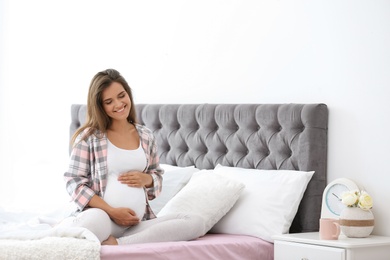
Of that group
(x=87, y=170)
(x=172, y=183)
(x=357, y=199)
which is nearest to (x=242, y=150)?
(x=172, y=183)

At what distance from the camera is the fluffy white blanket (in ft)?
8.91

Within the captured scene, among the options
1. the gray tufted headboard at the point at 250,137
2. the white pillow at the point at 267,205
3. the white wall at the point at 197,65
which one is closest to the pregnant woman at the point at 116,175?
the white pillow at the point at 267,205

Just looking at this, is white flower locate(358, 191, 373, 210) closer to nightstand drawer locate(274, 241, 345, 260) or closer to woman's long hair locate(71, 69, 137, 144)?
nightstand drawer locate(274, 241, 345, 260)

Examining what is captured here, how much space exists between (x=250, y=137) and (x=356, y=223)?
2.53 feet

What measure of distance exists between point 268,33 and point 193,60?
0.61 meters

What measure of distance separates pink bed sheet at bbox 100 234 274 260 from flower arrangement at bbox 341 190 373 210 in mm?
390

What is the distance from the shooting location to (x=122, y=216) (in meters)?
3.18

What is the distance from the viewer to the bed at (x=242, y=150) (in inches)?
125

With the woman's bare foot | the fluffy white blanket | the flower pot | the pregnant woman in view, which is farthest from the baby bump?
the flower pot

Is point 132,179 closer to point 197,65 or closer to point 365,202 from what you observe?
point 365,202

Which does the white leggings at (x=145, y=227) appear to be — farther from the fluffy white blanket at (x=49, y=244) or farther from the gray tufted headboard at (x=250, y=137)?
the gray tufted headboard at (x=250, y=137)

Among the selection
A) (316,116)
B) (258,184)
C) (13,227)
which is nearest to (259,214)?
(258,184)

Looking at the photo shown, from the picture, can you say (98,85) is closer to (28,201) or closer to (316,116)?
(316,116)

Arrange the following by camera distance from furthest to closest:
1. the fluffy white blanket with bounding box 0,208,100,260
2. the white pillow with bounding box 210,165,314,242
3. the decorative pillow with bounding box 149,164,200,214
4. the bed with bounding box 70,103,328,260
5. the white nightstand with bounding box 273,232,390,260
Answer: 1. the decorative pillow with bounding box 149,164,200,214
2. the white pillow with bounding box 210,165,314,242
3. the bed with bounding box 70,103,328,260
4. the white nightstand with bounding box 273,232,390,260
5. the fluffy white blanket with bounding box 0,208,100,260
